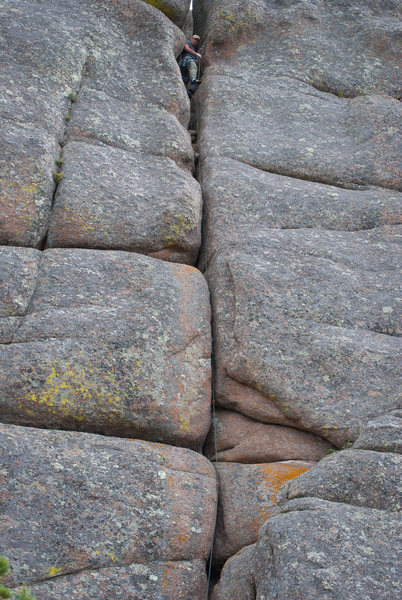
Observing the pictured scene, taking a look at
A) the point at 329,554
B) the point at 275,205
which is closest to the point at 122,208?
the point at 275,205

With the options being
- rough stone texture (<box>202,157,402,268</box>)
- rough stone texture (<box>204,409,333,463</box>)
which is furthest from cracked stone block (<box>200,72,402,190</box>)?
rough stone texture (<box>204,409,333,463</box>)

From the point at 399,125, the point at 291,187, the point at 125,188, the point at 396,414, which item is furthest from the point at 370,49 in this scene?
the point at 396,414

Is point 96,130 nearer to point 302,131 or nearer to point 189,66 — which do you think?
point 302,131

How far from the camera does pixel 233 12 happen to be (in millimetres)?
14883

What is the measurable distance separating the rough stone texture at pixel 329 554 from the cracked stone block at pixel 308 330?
196 cm

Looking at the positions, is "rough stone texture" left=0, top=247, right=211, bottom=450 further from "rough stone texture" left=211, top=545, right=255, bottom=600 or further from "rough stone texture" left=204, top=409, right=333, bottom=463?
"rough stone texture" left=211, top=545, right=255, bottom=600

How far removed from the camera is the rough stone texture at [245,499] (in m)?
7.39

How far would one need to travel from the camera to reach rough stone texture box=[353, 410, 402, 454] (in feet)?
22.6

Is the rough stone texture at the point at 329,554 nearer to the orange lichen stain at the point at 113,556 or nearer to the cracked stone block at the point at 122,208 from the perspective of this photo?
the orange lichen stain at the point at 113,556

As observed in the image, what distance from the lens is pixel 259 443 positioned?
8188mm

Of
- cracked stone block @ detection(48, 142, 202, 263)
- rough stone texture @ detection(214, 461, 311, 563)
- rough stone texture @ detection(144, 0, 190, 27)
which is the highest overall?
rough stone texture @ detection(144, 0, 190, 27)

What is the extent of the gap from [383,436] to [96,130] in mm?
7241

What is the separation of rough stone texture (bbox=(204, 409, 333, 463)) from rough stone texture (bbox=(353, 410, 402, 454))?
98 cm

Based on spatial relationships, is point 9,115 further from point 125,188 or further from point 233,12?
point 233,12
